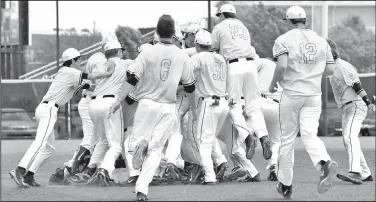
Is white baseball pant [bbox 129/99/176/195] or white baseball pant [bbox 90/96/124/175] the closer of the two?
white baseball pant [bbox 129/99/176/195]

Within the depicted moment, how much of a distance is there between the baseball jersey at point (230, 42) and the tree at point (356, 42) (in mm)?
12867

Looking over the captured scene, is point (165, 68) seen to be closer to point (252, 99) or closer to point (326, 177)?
point (326, 177)

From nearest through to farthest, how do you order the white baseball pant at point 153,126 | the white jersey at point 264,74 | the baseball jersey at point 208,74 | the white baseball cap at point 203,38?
1. the white baseball pant at point 153,126
2. the baseball jersey at point 208,74
3. the white baseball cap at point 203,38
4. the white jersey at point 264,74

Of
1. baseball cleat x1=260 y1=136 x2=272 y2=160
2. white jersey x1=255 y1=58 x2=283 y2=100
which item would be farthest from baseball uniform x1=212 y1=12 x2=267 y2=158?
white jersey x1=255 y1=58 x2=283 y2=100

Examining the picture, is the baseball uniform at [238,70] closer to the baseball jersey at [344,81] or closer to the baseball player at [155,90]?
the baseball jersey at [344,81]

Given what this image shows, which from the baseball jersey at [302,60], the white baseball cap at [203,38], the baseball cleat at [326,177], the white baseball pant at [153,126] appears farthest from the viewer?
the white baseball cap at [203,38]

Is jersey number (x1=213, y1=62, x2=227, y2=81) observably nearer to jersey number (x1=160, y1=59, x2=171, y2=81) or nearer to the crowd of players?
the crowd of players

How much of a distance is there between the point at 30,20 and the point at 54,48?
3.64 feet

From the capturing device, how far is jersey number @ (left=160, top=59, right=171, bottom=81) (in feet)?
39.4

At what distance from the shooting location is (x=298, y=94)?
40.2ft

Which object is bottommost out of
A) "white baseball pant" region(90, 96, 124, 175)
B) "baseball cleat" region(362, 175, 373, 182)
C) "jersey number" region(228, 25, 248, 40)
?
"baseball cleat" region(362, 175, 373, 182)

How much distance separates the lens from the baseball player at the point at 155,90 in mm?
11883

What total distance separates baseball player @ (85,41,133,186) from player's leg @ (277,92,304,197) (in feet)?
11.0

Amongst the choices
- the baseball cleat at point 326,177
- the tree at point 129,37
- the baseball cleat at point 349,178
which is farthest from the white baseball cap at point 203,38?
the tree at point 129,37
